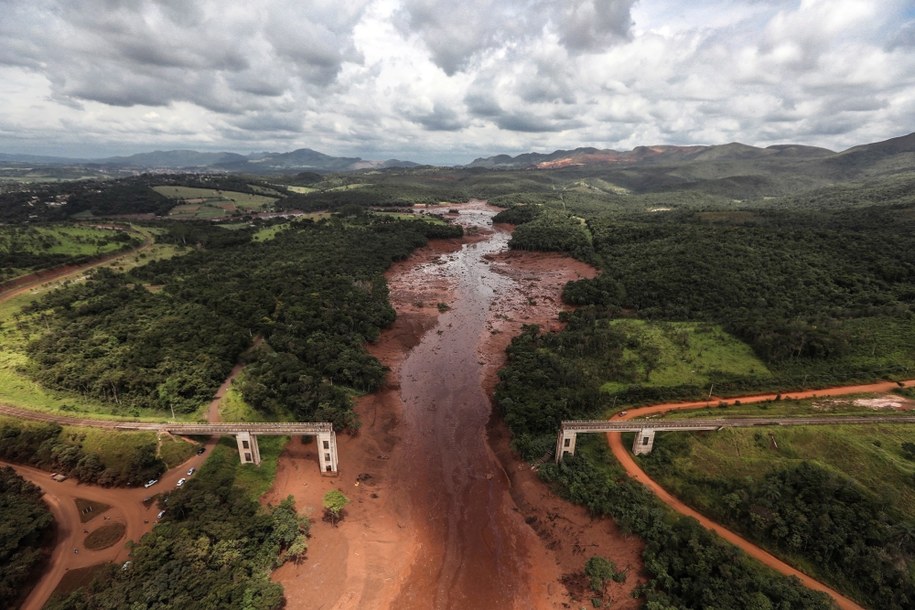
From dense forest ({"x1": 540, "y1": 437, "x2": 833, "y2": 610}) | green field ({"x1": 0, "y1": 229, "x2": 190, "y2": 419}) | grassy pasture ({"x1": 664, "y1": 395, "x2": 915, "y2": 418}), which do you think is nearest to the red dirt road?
green field ({"x1": 0, "y1": 229, "x2": 190, "y2": 419})

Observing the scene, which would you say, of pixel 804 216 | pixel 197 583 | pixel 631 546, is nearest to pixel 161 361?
pixel 197 583

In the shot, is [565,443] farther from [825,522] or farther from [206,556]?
[206,556]

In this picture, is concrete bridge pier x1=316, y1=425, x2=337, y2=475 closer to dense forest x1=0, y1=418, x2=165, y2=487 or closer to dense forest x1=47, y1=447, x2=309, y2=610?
dense forest x1=47, y1=447, x2=309, y2=610

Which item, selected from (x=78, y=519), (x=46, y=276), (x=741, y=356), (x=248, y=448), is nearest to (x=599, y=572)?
(x=248, y=448)

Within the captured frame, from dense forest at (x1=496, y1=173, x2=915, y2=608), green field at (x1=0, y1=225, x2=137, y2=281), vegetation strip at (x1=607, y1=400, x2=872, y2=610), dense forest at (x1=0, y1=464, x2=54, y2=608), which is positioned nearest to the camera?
dense forest at (x1=0, y1=464, x2=54, y2=608)

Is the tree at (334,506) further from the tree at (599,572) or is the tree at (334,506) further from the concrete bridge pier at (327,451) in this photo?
the tree at (599,572)

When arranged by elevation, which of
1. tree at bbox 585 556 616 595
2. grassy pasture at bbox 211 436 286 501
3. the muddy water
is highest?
tree at bbox 585 556 616 595

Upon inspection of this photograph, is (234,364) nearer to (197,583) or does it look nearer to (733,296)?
(197,583)
